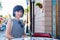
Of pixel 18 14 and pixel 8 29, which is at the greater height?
pixel 18 14

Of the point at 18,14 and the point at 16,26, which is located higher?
the point at 18,14

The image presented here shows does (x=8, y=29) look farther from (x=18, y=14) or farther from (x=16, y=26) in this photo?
(x=18, y=14)

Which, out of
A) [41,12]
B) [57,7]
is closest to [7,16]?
[41,12]

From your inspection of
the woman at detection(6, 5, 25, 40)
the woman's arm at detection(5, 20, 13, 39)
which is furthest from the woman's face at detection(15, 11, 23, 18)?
the woman's arm at detection(5, 20, 13, 39)

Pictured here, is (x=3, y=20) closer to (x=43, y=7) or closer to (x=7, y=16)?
(x=7, y=16)

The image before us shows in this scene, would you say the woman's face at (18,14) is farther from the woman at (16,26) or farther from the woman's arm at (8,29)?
the woman's arm at (8,29)

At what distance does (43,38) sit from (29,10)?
0.43 m

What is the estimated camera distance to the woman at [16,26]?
9.43 feet

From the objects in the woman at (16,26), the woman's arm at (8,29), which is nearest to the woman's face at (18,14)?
the woman at (16,26)

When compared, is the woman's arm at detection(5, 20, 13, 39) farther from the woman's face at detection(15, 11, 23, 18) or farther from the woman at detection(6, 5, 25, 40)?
the woman's face at detection(15, 11, 23, 18)

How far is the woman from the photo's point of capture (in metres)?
2.88

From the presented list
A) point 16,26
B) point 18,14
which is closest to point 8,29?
point 16,26

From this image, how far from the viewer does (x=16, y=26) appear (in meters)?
2.89

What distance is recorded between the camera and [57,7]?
9.95 feet
